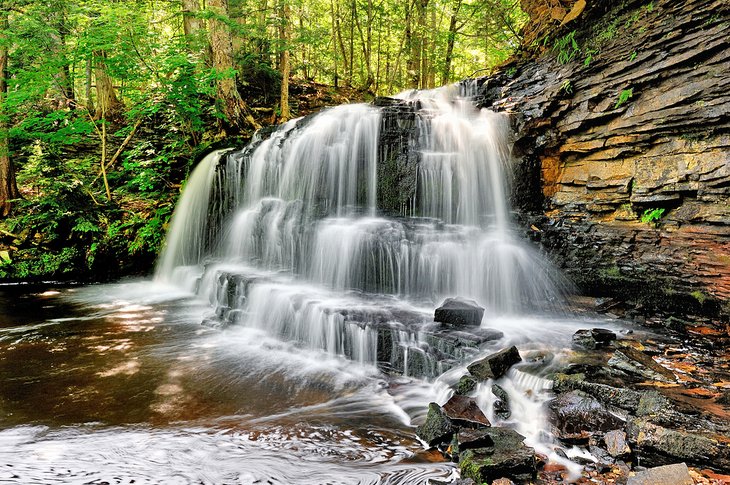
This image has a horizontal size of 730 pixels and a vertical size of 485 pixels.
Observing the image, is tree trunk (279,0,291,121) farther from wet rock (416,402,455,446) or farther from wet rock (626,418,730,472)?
wet rock (626,418,730,472)

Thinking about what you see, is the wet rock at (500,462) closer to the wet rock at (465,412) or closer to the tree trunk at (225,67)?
the wet rock at (465,412)

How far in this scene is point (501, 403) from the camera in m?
3.74

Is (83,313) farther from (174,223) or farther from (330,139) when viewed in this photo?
(330,139)

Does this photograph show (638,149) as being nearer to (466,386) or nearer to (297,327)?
(466,386)

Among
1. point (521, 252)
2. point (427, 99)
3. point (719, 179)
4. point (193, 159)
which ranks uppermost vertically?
point (427, 99)

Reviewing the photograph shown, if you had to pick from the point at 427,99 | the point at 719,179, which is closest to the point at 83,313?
the point at 427,99

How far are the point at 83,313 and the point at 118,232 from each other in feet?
12.0

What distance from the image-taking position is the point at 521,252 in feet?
23.2

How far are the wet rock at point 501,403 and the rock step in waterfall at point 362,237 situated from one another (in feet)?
2.49

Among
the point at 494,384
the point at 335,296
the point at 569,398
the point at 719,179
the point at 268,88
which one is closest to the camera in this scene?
the point at 569,398

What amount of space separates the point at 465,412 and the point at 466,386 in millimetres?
479

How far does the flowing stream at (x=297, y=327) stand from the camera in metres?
3.28

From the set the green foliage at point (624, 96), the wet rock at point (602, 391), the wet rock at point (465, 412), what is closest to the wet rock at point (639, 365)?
the wet rock at point (602, 391)

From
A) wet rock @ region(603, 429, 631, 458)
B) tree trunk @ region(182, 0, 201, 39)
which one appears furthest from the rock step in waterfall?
tree trunk @ region(182, 0, 201, 39)
